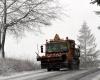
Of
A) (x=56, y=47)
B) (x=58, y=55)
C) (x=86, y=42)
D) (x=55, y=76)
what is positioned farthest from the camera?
(x=86, y=42)

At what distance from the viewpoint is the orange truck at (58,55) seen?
110 feet

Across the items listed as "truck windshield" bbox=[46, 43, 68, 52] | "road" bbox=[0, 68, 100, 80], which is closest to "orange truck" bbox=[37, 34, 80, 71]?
"truck windshield" bbox=[46, 43, 68, 52]

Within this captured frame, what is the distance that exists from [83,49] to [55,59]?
51983 mm

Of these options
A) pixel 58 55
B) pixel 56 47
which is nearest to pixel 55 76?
pixel 58 55

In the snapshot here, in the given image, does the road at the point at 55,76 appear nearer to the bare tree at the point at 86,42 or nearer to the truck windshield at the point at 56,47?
the truck windshield at the point at 56,47

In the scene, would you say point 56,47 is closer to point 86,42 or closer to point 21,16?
point 21,16

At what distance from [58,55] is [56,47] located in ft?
3.69

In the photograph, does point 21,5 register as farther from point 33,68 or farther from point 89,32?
point 89,32

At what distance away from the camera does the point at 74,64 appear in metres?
35.8

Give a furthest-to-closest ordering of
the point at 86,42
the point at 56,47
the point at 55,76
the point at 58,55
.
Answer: the point at 86,42 → the point at 56,47 → the point at 58,55 → the point at 55,76

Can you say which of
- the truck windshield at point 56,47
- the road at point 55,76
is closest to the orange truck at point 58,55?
the truck windshield at point 56,47

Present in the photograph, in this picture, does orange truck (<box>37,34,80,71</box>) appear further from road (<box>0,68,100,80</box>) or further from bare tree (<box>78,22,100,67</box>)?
bare tree (<box>78,22,100,67</box>)

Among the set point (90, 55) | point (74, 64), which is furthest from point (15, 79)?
point (90, 55)

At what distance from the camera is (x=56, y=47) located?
3466 centimetres
